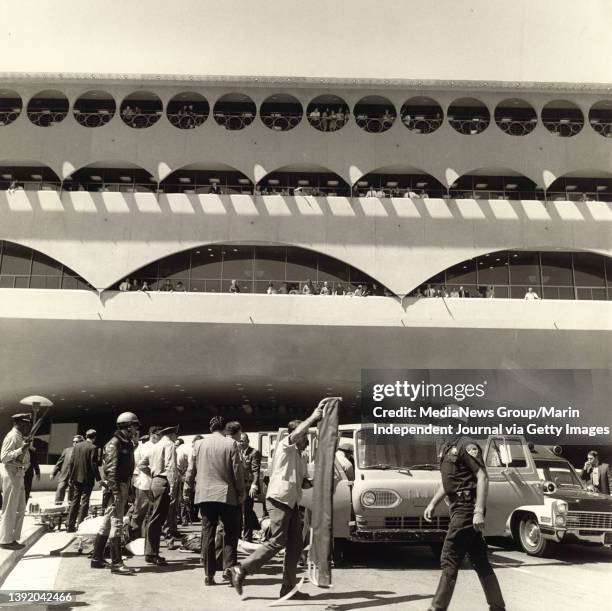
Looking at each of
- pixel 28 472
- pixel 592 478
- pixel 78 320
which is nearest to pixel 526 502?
pixel 592 478

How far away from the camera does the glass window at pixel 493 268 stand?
24.1m

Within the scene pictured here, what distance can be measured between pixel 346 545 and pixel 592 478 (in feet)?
23.3

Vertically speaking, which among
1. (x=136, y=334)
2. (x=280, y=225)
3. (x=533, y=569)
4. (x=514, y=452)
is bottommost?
(x=533, y=569)

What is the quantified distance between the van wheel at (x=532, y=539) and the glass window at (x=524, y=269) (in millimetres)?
16201

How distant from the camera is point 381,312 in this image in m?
22.6

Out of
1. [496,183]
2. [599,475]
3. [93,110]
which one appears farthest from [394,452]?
[93,110]

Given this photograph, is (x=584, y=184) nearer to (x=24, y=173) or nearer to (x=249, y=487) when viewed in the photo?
(x=249, y=487)

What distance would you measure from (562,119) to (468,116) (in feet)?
12.7

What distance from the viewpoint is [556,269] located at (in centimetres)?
2452

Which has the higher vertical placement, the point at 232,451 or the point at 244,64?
the point at 244,64

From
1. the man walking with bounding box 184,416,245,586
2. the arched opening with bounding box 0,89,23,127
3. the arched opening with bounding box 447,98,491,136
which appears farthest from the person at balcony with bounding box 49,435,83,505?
the arched opening with bounding box 447,98,491,136

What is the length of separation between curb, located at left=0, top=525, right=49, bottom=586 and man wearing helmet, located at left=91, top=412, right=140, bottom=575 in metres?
0.90

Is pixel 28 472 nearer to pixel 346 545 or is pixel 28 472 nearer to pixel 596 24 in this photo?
pixel 346 545

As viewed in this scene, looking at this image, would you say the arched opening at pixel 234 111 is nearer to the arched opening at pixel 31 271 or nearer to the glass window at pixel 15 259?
the arched opening at pixel 31 271
